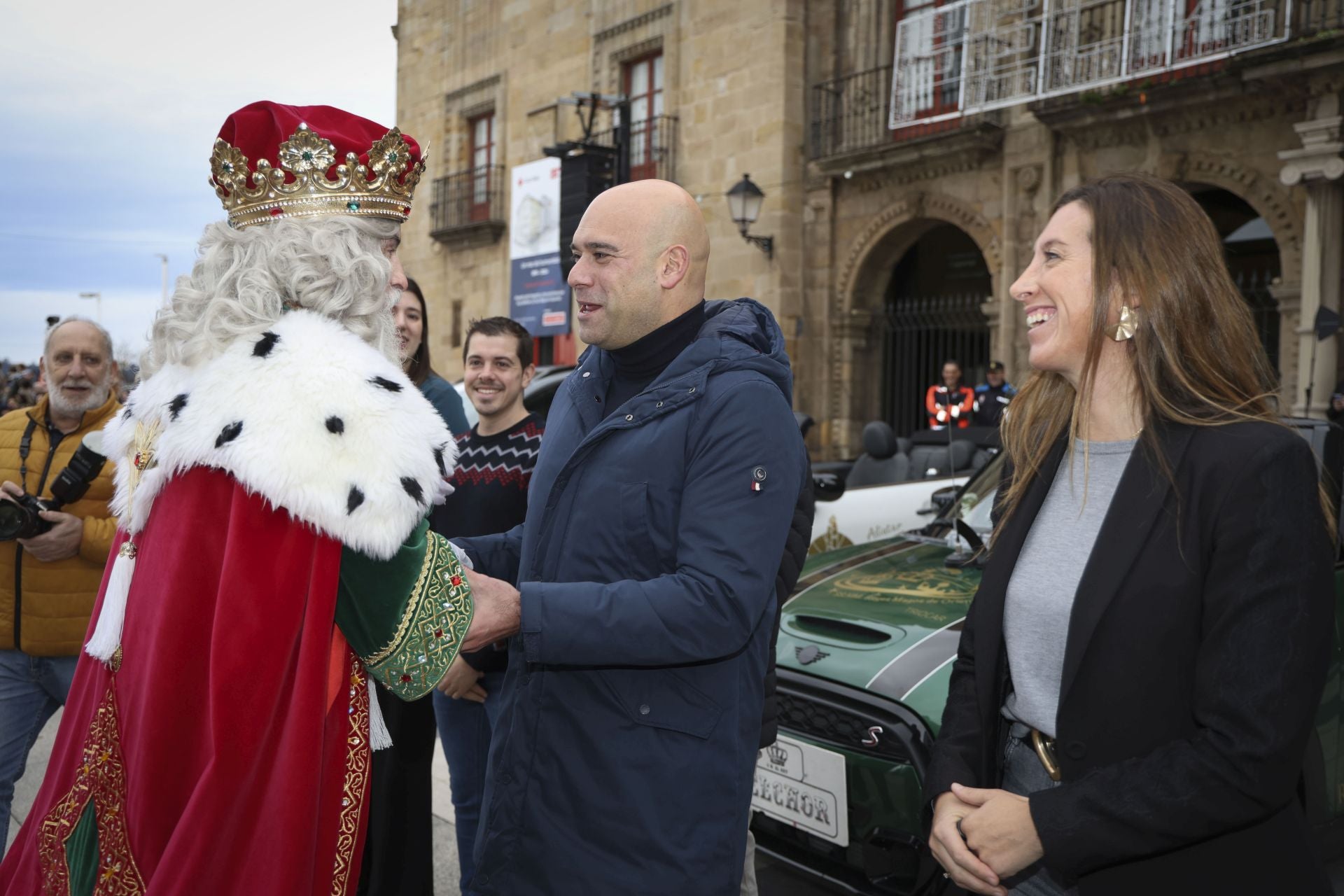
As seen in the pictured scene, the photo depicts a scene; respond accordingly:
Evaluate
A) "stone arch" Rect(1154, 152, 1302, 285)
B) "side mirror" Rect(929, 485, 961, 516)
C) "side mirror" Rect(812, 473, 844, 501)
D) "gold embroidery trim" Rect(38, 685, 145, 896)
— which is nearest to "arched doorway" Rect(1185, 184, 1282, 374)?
"stone arch" Rect(1154, 152, 1302, 285)

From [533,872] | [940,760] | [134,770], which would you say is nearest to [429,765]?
[533,872]

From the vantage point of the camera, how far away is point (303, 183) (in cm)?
180

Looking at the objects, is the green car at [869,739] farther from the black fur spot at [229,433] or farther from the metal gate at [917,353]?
the metal gate at [917,353]

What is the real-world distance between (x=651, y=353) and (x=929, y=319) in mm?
14111

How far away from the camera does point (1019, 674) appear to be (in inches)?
75.2

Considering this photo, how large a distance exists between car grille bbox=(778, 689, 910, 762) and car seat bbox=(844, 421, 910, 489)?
4.11 metres

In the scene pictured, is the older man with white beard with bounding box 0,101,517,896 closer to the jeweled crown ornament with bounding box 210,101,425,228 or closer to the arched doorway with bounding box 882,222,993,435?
the jeweled crown ornament with bounding box 210,101,425,228

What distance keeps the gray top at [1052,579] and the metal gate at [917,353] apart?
12374 mm

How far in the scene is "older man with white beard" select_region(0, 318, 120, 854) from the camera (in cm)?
315

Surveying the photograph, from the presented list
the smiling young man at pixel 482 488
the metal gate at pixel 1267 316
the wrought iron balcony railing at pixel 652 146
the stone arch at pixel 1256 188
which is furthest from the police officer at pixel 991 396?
the smiling young man at pixel 482 488

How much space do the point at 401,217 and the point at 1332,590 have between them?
169cm

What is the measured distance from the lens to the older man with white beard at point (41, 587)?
315 centimetres

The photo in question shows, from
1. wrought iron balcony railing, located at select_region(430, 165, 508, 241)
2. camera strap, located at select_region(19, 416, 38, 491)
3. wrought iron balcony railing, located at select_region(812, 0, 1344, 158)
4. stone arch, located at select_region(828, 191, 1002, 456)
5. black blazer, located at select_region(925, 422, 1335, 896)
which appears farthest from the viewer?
wrought iron balcony railing, located at select_region(430, 165, 508, 241)

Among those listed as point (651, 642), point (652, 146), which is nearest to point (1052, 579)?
point (651, 642)
